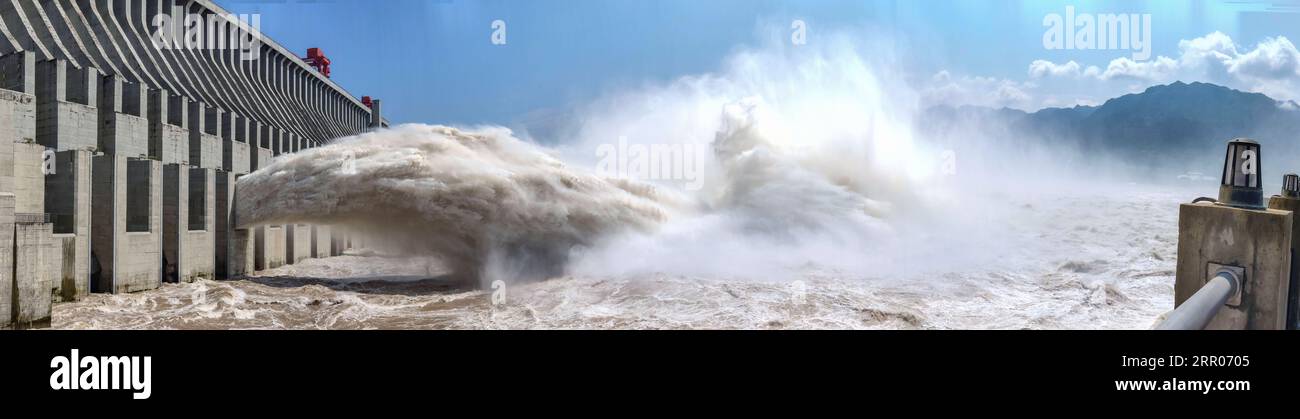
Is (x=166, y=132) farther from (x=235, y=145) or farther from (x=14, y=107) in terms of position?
(x=14, y=107)

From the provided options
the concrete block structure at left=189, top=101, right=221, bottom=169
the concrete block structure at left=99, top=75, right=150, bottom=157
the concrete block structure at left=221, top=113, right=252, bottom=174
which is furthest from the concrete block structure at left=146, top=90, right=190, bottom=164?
the concrete block structure at left=221, top=113, right=252, bottom=174

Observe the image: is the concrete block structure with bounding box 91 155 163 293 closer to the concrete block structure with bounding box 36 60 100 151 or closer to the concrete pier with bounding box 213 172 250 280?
the concrete block structure with bounding box 36 60 100 151

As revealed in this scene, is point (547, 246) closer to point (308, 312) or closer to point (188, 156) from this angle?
point (308, 312)

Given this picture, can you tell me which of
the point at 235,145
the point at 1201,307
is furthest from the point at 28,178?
the point at 1201,307

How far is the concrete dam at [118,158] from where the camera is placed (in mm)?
15906

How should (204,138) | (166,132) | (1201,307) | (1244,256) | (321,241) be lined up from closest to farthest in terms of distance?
1. (1201,307)
2. (1244,256)
3. (166,132)
4. (204,138)
5. (321,241)

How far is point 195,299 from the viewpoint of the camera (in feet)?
62.4

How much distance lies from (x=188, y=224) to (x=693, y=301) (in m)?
17.2

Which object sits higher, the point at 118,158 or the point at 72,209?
the point at 118,158

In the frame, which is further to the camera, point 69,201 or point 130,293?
point 130,293

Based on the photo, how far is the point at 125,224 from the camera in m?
19.3

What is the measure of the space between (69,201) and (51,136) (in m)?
2.86

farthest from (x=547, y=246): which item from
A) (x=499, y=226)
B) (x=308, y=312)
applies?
(x=308, y=312)

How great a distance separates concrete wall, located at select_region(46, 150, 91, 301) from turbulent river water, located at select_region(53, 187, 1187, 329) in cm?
74
